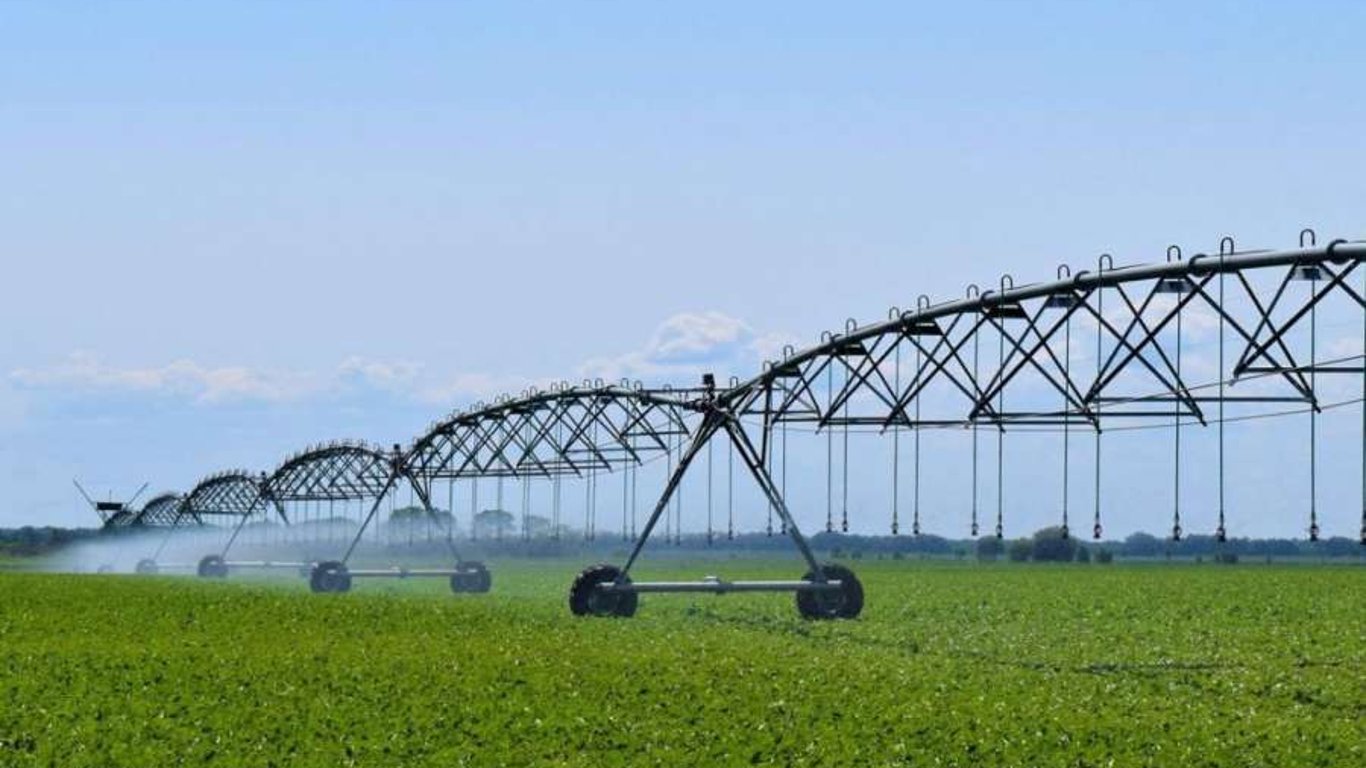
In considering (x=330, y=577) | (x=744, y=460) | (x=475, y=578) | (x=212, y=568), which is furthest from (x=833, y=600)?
(x=212, y=568)

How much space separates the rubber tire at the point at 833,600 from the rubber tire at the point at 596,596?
11.3 feet

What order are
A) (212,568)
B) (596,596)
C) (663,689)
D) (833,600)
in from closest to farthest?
(663,689), (833,600), (596,596), (212,568)

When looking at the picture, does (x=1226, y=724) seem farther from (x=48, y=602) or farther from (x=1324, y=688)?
(x=48, y=602)

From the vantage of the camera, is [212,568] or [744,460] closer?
[744,460]

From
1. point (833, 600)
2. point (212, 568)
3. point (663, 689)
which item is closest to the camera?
point (663, 689)

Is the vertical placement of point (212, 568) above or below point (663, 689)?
below

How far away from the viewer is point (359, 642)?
135ft

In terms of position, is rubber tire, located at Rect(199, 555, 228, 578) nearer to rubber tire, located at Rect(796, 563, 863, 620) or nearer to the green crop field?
the green crop field

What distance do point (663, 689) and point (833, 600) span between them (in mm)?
16640

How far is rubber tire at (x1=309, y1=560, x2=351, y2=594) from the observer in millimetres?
71188

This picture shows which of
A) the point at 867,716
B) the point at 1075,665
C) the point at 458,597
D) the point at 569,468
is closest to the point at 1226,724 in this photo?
the point at 867,716

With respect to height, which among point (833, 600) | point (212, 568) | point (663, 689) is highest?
point (833, 600)

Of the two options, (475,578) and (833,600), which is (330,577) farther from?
(833,600)

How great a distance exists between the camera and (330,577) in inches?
2817
